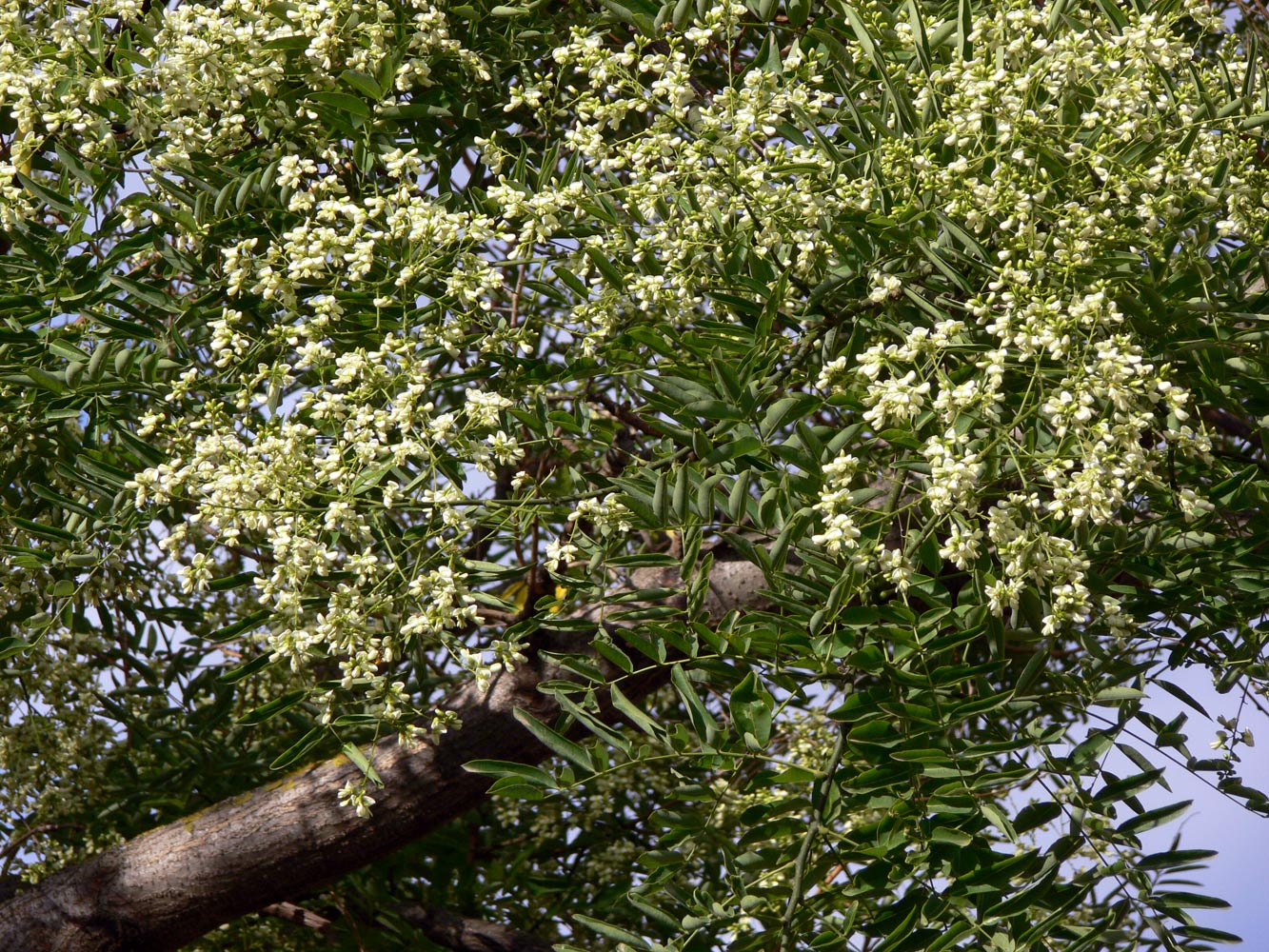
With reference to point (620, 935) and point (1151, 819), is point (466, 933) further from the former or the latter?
point (1151, 819)

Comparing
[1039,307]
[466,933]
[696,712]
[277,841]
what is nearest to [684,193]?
[1039,307]

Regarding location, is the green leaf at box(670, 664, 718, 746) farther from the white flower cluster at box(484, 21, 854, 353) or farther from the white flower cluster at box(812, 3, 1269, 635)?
the white flower cluster at box(484, 21, 854, 353)

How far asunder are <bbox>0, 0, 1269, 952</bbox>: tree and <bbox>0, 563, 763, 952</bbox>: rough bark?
384mm

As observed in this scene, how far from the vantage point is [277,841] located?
2725mm

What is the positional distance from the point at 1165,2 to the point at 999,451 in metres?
0.72

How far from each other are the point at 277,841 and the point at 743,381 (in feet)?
5.36

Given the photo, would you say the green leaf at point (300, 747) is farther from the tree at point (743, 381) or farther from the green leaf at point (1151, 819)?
the green leaf at point (1151, 819)

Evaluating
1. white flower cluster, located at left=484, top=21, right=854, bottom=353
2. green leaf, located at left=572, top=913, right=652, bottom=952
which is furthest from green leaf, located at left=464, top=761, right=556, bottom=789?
white flower cluster, located at left=484, top=21, right=854, bottom=353

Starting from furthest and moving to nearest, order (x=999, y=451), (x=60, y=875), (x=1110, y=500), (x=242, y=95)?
(x=60, y=875), (x=242, y=95), (x=999, y=451), (x=1110, y=500)

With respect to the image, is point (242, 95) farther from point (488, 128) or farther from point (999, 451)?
point (999, 451)

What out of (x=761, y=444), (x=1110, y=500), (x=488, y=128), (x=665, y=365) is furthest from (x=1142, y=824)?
(x=488, y=128)

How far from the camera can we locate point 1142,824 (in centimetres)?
165

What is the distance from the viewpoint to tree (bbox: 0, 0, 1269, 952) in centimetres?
163

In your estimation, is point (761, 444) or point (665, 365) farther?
point (665, 365)
